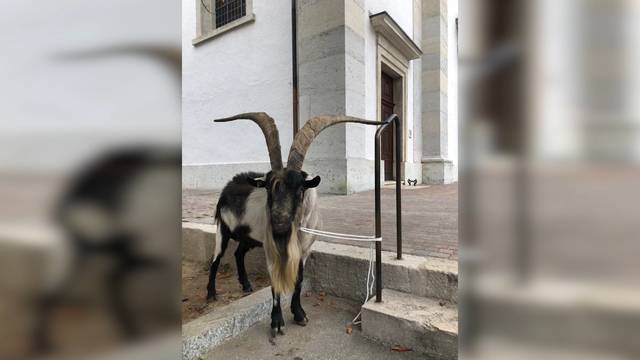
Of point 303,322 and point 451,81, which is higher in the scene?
point 451,81

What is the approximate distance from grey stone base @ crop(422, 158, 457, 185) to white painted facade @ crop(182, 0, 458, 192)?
61.5 inches

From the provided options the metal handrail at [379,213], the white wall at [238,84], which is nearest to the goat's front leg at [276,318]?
the metal handrail at [379,213]

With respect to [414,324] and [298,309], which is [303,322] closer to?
[298,309]

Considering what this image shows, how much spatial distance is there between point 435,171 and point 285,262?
37.7 feet

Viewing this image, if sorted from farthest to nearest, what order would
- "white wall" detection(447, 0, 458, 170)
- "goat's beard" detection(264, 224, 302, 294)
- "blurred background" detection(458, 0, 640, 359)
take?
"white wall" detection(447, 0, 458, 170) < "goat's beard" detection(264, 224, 302, 294) < "blurred background" detection(458, 0, 640, 359)

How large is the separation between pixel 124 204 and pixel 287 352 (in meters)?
1.98

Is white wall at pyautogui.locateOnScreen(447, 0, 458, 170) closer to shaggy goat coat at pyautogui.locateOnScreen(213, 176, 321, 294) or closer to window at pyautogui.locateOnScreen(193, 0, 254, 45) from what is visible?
window at pyautogui.locateOnScreen(193, 0, 254, 45)

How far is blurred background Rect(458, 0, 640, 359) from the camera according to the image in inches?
12.2

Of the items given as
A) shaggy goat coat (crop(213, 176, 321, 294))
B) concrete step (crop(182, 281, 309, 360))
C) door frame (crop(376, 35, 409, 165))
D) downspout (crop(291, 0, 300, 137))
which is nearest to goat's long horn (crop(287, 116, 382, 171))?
shaggy goat coat (crop(213, 176, 321, 294))

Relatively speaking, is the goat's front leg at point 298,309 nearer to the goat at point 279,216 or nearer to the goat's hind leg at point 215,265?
the goat at point 279,216

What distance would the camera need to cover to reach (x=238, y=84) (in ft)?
31.6

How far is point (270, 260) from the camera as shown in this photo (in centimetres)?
256

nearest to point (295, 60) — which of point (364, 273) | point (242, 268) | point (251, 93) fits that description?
point (251, 93)

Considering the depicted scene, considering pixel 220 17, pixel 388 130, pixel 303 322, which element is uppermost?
pixel 220 17
